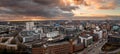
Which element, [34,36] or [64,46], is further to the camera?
[34,36]

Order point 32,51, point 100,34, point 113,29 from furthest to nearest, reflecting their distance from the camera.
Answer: point 113,29
point 100,34
point 32,51

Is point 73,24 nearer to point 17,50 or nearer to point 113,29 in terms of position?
point 113,29

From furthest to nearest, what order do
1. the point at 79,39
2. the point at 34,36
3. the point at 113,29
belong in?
the point at 113,29 → the point at 34,36 → the point at 79,39

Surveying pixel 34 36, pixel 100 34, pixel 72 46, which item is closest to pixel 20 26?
pixel 34 36

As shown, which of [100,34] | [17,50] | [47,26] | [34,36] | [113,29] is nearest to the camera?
[17,50]

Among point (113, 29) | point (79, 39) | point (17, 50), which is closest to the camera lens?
point (17, 50)

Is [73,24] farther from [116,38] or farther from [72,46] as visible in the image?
[72,46]

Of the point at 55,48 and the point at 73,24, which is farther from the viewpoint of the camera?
the point at 73,24

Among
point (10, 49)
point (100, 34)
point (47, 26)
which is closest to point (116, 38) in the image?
point (100, 34)
